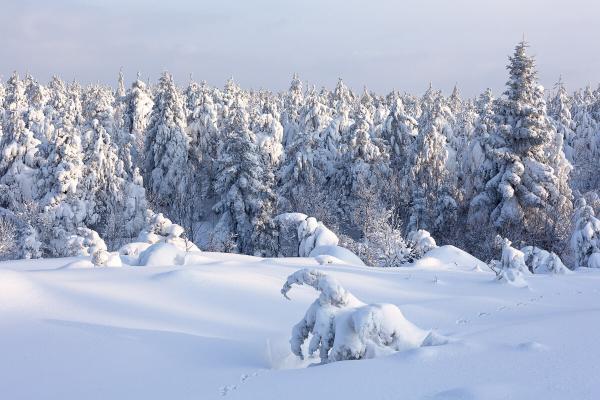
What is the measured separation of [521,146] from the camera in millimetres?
25562

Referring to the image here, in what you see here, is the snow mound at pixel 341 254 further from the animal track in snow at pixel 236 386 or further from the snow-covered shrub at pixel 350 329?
the animal track in snow at pixel 236 386

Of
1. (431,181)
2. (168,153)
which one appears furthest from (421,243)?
(168,153)

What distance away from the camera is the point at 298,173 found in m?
37.7

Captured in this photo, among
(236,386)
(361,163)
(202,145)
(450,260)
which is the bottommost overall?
(450,260)

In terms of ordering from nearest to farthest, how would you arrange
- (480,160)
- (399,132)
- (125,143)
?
(480,160)
(399,132)
(125,143)

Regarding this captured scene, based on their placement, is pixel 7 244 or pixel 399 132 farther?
pixel 399 132

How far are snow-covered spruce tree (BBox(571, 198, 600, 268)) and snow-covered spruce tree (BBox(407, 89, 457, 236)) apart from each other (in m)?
11.8

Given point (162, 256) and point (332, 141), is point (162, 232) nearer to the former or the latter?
point (162, 256)

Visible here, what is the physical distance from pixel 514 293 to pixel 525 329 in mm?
4586

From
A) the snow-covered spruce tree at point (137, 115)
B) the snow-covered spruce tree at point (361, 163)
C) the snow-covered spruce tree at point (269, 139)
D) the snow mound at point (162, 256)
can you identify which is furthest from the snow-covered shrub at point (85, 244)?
the snow-covered spruce tree at point (137, 115)

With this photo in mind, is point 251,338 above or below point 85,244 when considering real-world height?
above

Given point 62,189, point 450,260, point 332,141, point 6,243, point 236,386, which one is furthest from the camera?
point 332,141

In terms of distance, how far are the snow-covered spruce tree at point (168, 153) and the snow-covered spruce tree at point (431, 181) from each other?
52.5 ft

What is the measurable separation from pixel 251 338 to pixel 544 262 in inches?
421
